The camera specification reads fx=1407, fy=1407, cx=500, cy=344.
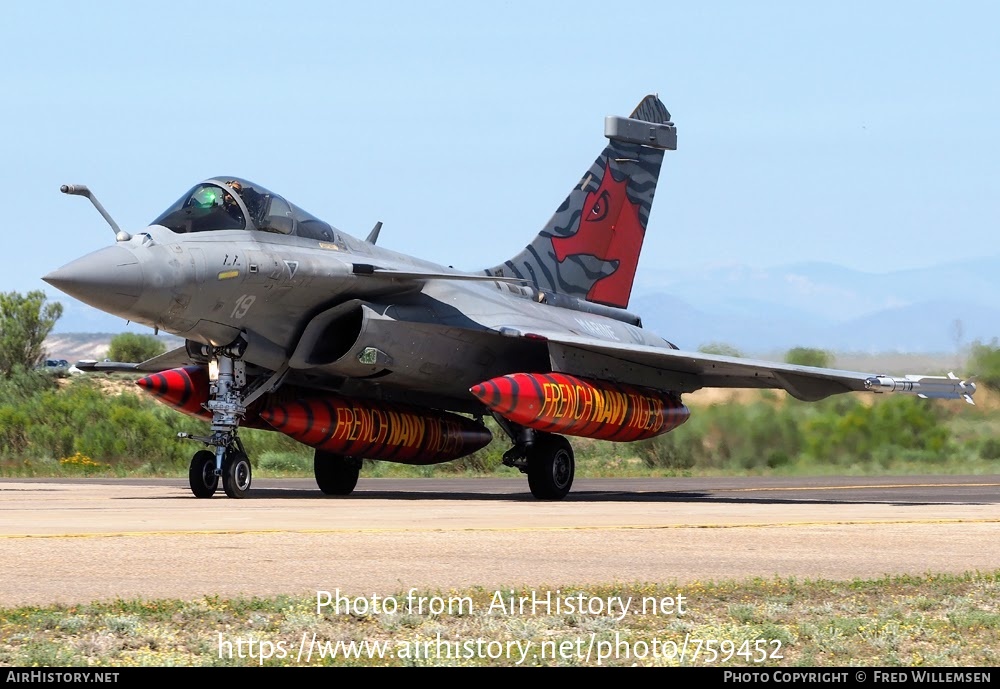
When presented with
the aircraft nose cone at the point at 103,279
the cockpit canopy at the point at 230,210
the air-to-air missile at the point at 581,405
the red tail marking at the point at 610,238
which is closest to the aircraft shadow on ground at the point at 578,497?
the air-to-air missile at the point at 581,405

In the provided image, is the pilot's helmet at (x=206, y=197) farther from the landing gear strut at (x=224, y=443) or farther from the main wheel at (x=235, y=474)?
the main wheel at (x=235, y=474)

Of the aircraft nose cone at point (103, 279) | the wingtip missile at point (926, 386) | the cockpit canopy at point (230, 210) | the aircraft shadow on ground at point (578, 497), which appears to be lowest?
the aircraft shadow on ground at point (578, 497)

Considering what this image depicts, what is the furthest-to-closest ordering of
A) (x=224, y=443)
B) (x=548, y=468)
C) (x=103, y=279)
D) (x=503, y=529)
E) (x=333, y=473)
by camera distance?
(x=333, y=473)
(x=548, y=468)
(x=224, y=443)
(x=103, y=279)
(x=503, y=529)

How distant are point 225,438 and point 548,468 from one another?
3.84 m

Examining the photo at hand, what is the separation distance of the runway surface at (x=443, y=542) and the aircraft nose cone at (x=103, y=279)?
197 cm

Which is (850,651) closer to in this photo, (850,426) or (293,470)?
(850,426)

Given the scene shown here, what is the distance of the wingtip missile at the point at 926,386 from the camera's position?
15703 mm

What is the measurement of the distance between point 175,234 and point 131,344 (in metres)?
34.4

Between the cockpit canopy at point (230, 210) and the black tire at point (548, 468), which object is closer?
the cockpit canopy at point (230, 210)

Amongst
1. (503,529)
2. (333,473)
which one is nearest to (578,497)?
(333,473)

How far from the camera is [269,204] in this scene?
15367mm

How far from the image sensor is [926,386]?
15820 millimetres

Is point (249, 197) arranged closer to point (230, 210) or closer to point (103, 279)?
point (230, 210)

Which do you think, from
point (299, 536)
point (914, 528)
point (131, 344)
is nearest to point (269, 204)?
point (299, 536)
